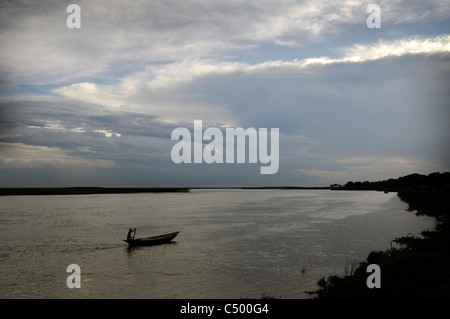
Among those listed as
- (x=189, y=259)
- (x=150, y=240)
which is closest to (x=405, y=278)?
(x=189, y=259)

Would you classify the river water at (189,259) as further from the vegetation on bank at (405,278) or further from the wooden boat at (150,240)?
the vegetation on bank at (405,278)

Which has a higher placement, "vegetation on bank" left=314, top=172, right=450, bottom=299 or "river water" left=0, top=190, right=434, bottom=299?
"vegetation on bank" left=314, top=172, right=450, bottom=299

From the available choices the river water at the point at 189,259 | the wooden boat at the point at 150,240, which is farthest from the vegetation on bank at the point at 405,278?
the wooden boat at the point at 150,240

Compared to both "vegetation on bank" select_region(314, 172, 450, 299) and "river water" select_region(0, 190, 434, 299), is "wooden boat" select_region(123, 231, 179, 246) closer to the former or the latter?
"river water" select_region(0, 190, 434, 299)

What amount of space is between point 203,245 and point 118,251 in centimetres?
975

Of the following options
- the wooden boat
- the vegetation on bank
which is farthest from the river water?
the vegetation on bank

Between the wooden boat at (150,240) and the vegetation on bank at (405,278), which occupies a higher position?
the vegetation on bank at (405,278)

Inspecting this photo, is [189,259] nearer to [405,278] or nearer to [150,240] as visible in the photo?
[150,240]

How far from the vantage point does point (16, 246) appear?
42.8 m
